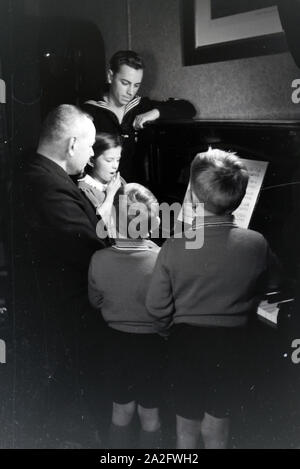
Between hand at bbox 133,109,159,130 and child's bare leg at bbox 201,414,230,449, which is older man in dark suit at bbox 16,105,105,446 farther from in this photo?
child's bare leg at bbox 201,414,230,449

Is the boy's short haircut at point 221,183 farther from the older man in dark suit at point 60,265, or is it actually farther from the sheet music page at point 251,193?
the older man in dark suit at point 60,265

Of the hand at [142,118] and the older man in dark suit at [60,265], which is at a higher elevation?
the hand at [142,118]

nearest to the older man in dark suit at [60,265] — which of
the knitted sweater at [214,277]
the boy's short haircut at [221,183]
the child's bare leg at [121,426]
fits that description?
the child's bare leg at [121,426]

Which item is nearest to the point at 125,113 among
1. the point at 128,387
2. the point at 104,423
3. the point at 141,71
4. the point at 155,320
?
the point at 141,71

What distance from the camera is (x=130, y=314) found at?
1.48 m

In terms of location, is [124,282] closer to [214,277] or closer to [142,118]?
[214,277]

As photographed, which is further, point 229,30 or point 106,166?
point 106,166

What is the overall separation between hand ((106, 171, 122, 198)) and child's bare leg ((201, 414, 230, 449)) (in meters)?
0.71

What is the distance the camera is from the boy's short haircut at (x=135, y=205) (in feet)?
4.72

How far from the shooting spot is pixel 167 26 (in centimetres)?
147

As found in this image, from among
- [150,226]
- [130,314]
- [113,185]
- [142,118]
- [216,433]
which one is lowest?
[216,433]

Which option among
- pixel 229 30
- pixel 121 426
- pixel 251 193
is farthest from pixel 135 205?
pixel 121 426

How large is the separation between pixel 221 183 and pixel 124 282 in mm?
396

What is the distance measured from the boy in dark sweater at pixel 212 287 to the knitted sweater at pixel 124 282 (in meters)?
0.03
